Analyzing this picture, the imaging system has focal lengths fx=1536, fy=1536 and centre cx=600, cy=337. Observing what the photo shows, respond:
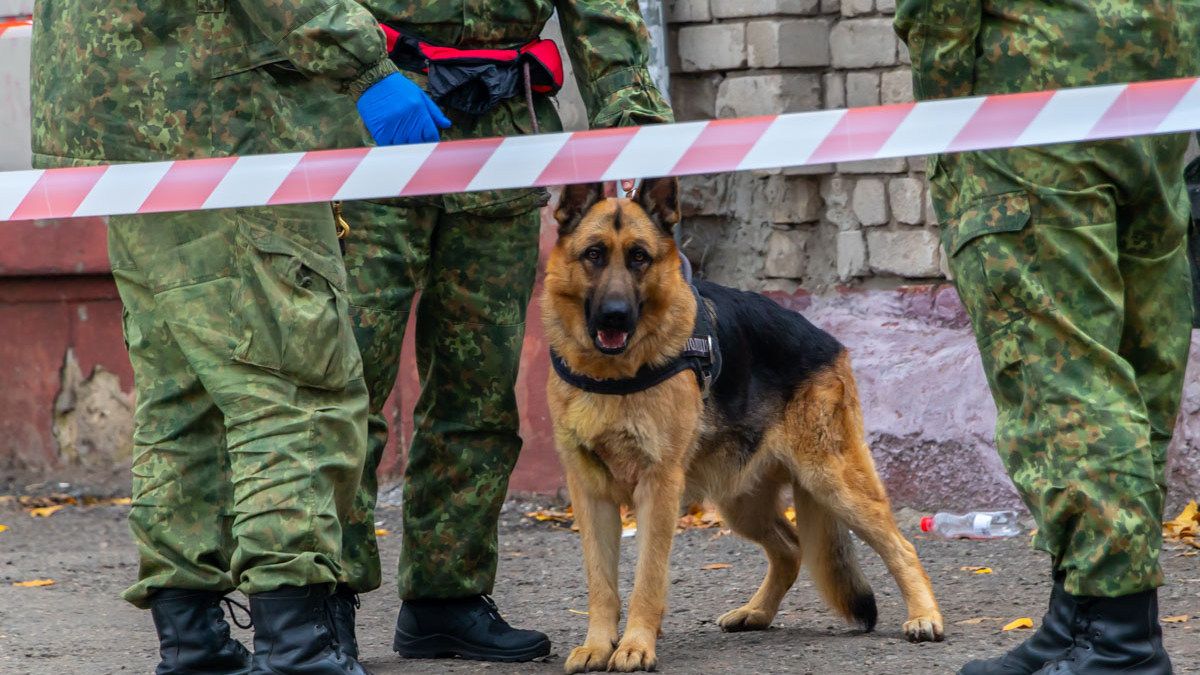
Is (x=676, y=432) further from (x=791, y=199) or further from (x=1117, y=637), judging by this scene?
(x=791, y=199)

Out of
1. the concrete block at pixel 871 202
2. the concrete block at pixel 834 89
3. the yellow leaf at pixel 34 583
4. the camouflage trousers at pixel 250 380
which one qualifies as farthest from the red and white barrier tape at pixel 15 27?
the camouflage trousers at pixel 250 380

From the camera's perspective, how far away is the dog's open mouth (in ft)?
13.5

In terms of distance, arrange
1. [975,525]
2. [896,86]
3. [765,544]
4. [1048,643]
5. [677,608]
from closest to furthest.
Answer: [1048,643] → [765,544] → [677,608] → [975,525] → [896,86]

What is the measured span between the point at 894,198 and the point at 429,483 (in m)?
2.77

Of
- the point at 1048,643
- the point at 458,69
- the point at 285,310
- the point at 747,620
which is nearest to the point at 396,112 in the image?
the point at 285,310

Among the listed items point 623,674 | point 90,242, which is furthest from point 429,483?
point 90,242

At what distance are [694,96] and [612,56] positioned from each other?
2.41m

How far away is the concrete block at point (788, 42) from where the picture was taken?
6.25 m

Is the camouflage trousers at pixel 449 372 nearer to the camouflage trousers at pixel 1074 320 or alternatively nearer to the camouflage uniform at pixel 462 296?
the camouflage uniform at pixel 462 296

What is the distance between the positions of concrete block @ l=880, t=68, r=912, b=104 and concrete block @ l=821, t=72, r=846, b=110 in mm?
171

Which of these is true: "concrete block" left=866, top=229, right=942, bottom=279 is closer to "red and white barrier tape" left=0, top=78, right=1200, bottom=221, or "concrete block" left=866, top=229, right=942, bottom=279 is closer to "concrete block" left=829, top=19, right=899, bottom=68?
"concrete block" left=829, top=19, right=899, bottom=68

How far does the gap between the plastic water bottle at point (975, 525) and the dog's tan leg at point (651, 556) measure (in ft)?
6.16

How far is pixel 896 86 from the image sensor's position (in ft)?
20.1

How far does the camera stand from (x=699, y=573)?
549cm
